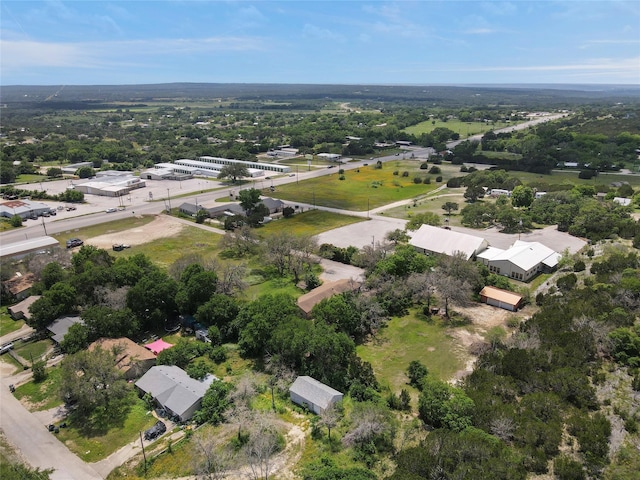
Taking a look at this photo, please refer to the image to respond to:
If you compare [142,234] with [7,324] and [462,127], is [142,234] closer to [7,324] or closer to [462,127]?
[7,324]

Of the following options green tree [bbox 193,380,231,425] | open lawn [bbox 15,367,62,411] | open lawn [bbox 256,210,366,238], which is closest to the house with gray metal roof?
green tree [bbox 193,380,231,425]

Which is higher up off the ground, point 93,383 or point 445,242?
point 93,383

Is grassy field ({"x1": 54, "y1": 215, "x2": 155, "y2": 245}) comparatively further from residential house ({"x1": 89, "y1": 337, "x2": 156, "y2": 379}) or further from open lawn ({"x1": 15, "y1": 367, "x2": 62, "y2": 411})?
residential house ({"x1": 89, "y1": 337, "x2": 156, "y2": 379})

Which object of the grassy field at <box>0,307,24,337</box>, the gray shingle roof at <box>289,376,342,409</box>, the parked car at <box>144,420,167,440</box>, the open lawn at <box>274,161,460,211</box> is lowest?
the open lawn at <box>274,161,460,211</box>

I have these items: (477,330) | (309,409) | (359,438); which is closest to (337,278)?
(477,330)

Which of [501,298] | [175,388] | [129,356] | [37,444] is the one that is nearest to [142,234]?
[129,356]

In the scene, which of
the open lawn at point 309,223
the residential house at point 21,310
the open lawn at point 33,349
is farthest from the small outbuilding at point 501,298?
the residential house at point 21,310
